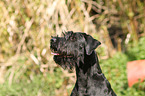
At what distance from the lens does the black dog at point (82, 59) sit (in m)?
2.89

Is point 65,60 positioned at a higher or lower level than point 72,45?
lower

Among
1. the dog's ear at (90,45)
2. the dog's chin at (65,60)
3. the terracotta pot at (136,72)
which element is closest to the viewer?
the dog's ear at (90,45)

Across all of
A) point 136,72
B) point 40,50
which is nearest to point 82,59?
point 136,72

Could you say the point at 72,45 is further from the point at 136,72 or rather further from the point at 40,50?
the point at 40,50

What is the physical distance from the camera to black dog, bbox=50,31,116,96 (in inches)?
114

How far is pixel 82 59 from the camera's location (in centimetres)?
300

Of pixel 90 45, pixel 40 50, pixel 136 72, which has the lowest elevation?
pixel 136 72

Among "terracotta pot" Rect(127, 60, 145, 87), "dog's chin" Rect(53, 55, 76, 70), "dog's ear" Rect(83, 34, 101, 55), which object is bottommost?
"terracotta pot" Rect(127, 60, 145, 87)

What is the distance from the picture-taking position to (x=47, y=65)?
18.1 ft

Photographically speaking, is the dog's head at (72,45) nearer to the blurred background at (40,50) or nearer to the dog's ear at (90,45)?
the dog's ear at (90,45)

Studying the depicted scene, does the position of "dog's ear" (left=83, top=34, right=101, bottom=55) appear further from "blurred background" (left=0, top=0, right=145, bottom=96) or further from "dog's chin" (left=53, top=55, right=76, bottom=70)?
"blurred background" (left=0, top=0, right=145, bottom=96)

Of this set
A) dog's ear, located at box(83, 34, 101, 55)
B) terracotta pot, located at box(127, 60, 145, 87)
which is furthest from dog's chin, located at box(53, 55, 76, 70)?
terracotta pot, located at box(127, 60, 145, 87)

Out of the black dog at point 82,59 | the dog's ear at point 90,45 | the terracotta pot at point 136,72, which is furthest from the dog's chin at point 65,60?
the terracotta pot at point 136,72

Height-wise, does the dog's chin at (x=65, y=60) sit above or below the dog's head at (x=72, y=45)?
below
